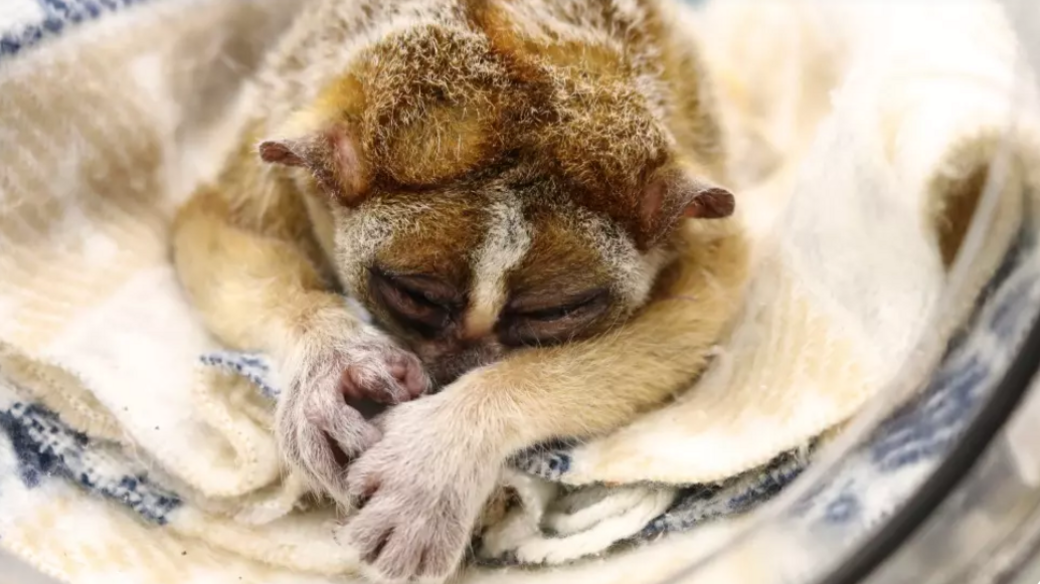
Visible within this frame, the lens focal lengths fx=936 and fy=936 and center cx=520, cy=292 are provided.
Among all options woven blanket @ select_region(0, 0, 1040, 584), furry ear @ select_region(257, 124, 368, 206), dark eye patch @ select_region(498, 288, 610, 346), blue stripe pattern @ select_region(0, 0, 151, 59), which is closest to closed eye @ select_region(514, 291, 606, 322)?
dark eye patch @ select_region(498, 288, 610, 346)

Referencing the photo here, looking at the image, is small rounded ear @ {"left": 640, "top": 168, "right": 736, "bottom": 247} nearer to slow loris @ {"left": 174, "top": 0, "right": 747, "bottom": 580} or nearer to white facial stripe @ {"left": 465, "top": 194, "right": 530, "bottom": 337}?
slow loris @ {"left": 174, "top": 0, "right": 747, "bottom": 580}

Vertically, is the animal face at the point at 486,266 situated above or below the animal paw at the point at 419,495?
above

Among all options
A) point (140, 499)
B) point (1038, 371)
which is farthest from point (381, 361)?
point (1038, 371)

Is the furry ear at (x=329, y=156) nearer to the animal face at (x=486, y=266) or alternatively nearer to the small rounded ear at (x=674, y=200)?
the animal face at (x=486, y=266)

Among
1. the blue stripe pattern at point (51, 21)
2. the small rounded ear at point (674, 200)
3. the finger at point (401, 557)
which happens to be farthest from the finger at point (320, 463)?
the blue stripe pattern at point (51, 21)

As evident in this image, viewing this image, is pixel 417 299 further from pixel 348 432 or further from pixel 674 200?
pixel 674 200

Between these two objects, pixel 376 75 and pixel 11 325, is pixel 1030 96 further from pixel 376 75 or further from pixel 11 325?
pixel 11 325

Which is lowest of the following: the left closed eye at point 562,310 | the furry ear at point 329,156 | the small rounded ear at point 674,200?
the left closed eye at point 562,310

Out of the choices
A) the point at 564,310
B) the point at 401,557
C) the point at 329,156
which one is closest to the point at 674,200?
the point at 564,310
